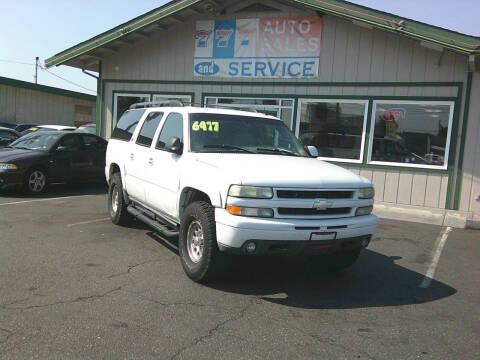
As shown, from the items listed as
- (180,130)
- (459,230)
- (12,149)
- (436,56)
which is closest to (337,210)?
(180,130)

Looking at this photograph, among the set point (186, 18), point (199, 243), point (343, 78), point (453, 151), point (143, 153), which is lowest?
point (199, 243)

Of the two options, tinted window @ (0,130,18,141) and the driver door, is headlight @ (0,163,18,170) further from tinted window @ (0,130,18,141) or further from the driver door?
tinted window @ (0,130,18,141)

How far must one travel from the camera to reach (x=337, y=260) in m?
5.55

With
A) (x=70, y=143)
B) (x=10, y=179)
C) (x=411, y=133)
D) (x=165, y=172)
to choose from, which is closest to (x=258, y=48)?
(x=411, y=133)

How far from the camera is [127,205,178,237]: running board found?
551cm

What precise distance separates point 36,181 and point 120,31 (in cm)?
460

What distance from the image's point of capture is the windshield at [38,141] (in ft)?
36.7

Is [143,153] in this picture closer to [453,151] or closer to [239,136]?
[239,136]

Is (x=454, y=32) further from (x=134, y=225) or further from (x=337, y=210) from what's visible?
(x=134, y=225)

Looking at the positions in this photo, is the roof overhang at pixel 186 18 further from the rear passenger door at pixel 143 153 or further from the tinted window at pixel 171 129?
the tinted window at pixel 171 129

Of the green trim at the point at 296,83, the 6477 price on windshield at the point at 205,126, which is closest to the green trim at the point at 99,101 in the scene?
the green trim at the point at 296,83

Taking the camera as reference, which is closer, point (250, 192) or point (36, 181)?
point (250, 192)

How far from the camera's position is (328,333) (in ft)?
12.7

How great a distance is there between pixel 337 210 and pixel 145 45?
10.1 m
